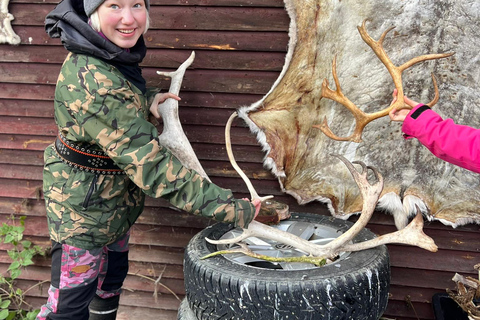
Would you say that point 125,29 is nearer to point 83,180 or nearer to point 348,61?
point 83,180

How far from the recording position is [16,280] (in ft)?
11.8

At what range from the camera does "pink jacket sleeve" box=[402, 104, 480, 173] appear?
200cm

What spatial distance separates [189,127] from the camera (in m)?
3.11

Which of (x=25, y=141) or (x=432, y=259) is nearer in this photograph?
(x=432, y=259)

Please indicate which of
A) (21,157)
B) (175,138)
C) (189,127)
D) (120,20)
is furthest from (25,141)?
(120,20)

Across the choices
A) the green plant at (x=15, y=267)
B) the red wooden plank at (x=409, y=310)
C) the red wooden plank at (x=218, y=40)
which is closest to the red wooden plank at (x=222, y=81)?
the red wooden plank at (x=218, y=40)

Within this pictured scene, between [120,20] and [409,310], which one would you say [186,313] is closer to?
[120,20]

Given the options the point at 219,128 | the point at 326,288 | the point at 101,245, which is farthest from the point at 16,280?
the point at 326,288

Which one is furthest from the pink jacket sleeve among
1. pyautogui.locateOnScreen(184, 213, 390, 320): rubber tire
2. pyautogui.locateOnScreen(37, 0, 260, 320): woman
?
pyautogui.locateOnScreen(37, 0, 260, 320): woman

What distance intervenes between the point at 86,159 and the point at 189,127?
988 mm

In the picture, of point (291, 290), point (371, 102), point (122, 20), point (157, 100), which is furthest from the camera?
point (371, 102)

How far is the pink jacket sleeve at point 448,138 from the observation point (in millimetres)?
1995

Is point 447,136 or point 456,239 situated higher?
point 447,136

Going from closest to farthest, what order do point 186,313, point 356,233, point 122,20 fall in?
point 122,20
point 356,233
point 186,313
